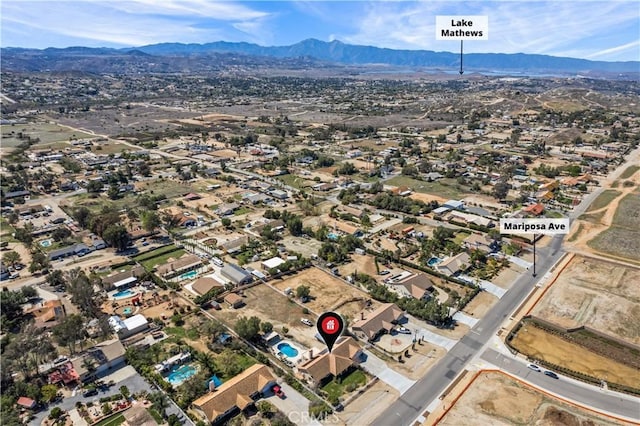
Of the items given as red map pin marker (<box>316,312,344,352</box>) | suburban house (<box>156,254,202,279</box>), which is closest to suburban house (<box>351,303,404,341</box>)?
red map pin marker (<box>316,312,344,352</box>)

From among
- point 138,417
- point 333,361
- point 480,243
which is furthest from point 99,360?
point 480,243

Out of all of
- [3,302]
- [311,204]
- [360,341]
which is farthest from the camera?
[311,204]

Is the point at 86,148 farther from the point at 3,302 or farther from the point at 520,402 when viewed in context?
the point at 520,402

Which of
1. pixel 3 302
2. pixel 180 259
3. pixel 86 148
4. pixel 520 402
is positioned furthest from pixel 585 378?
pixel 86 148

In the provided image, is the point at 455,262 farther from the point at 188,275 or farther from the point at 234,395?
the point at 188,275

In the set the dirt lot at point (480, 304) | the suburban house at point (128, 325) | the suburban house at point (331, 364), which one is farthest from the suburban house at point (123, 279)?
the dirt lot at point (480, 304)

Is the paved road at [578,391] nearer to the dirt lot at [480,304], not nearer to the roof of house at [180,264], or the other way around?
the dirt lot at [480,304]
